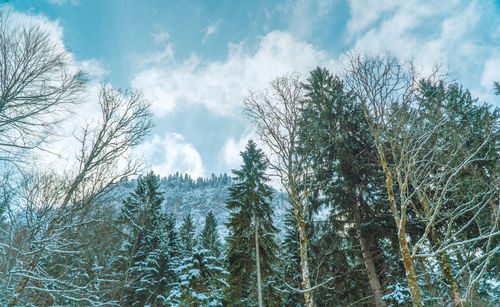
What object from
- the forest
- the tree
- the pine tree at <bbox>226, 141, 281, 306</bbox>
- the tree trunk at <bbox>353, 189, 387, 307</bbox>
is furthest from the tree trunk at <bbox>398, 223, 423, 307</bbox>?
the pine tree at <bbox>226, 141, 281, 306</bbox>

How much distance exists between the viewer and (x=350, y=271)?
9930mm

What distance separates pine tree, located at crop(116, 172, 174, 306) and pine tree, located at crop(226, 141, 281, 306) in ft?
18.6

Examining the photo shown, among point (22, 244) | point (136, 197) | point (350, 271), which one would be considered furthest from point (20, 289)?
point (136, 197)

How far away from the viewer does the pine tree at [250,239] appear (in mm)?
11695

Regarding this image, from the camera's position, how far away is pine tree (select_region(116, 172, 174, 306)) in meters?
14.9

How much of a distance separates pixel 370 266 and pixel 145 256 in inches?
557

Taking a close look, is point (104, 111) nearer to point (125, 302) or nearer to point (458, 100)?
point (125, 302)

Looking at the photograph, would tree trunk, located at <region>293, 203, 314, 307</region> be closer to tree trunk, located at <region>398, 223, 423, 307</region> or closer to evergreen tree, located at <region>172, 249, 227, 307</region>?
tree trunk, located at <region>398, 223, 423, 307</region>

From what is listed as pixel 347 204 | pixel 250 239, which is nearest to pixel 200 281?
pixel 250 239

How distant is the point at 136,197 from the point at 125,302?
7022mm

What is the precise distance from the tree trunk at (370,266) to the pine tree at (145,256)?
38.6 ft

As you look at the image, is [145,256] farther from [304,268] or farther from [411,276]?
[411,276]

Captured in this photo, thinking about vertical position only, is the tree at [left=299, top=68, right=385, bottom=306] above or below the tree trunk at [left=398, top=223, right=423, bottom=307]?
above

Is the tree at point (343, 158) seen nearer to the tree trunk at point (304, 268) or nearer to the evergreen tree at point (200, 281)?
the tree trunk at point (304, 268)
